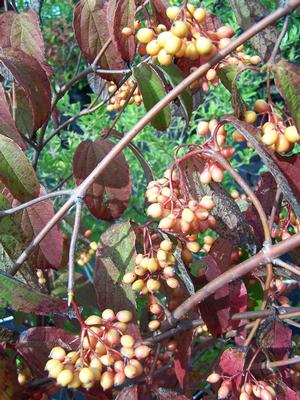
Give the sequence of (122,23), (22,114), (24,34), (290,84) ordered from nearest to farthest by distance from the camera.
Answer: (290,84) < (122,23) < (24,34) < (22,114)

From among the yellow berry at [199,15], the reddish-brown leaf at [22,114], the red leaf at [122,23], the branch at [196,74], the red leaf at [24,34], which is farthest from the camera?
the reddish-brown leaf at [22,114]

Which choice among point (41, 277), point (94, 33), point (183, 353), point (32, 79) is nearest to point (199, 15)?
point (32, 79)

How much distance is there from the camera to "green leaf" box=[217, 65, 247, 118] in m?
0.67

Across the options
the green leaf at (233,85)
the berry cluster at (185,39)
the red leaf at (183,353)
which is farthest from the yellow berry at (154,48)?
the red leaf at (183,353)

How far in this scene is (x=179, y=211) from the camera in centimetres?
71

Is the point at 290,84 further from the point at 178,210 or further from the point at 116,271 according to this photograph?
the point at 116,271

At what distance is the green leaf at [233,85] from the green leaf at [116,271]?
9.5 inches

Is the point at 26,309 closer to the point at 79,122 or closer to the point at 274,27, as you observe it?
the point at 274,27

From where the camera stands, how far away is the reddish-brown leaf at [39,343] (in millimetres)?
704

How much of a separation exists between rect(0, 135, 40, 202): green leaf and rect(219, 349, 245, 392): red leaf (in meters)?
0.35

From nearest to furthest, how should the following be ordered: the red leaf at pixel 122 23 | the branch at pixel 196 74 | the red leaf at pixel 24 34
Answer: the branch at pixel 196 74 < the red leaf at pixel 122 23 < the red leaf at pixel 24 34

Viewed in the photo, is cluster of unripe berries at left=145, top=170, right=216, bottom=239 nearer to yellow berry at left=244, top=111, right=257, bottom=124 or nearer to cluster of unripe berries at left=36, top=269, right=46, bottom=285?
yellow berry at left=244, top=111, right=257, bottom=124

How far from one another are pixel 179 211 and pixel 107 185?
314 millimetres

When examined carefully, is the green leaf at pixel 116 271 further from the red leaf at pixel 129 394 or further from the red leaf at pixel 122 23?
the red leaf at pixel 122 23
